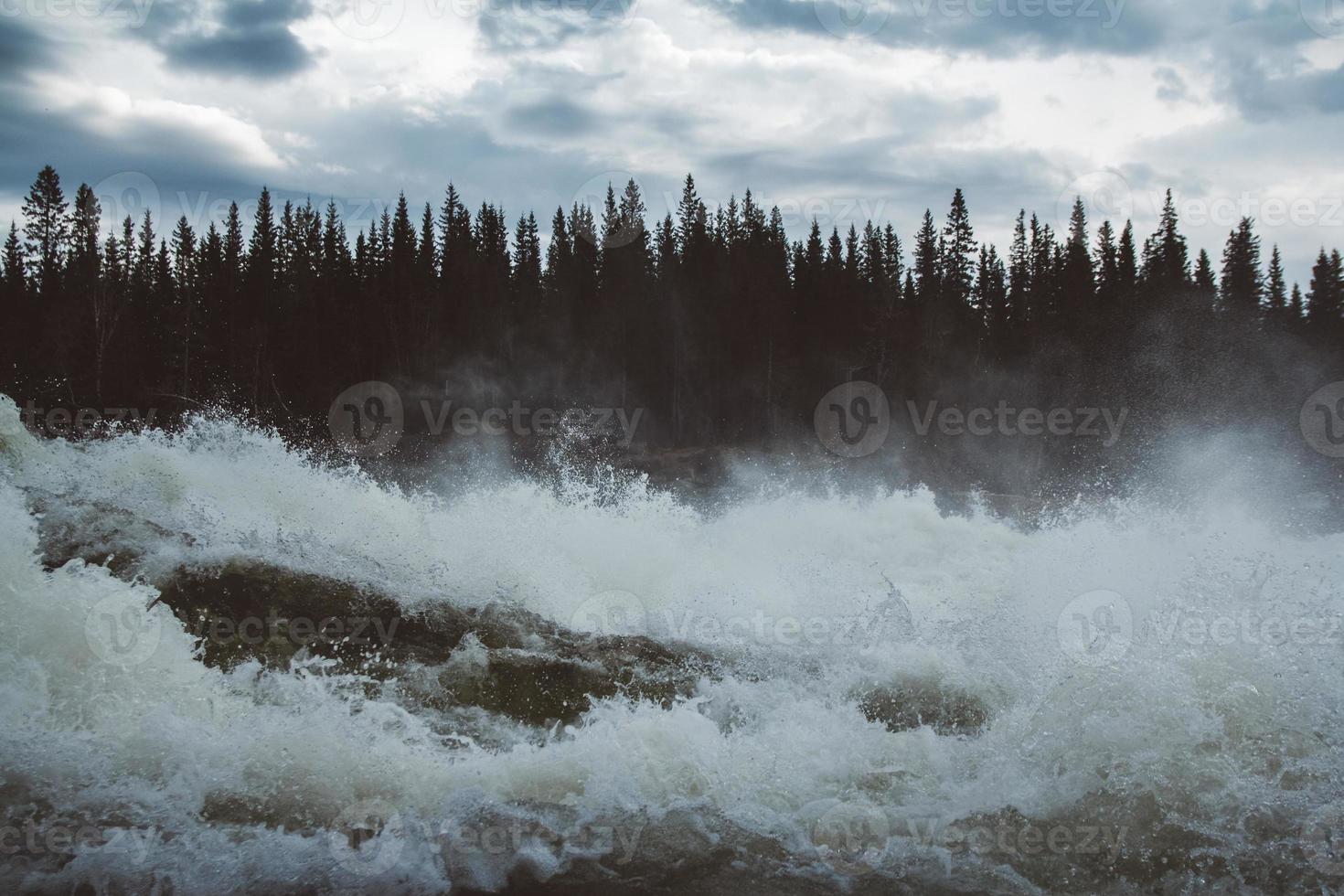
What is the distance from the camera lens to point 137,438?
364 inches

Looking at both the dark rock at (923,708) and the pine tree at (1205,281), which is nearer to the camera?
the dark rock at (923,708)

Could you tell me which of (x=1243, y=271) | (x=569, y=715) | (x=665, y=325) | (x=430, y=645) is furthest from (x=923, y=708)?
(x=1243, y=271)

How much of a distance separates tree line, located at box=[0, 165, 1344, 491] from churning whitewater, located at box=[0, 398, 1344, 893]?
113 ft

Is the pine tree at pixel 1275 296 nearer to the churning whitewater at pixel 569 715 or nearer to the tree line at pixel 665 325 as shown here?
the tree line at pixel 665 325

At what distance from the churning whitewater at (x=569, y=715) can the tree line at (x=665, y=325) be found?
3454 cm

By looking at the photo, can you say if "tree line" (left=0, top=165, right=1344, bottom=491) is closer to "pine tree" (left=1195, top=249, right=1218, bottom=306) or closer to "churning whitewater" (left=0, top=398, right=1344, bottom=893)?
"pine tree" (left=1195, top=249, right=1218, bottom=306)

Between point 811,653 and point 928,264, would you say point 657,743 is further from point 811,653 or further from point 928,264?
point 928,264

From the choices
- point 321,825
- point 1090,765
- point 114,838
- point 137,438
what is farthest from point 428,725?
point 137,438

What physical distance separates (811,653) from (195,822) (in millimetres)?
5094

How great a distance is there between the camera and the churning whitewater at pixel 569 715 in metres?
4.85

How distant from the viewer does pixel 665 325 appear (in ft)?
151

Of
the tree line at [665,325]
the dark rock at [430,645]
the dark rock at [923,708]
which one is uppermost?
the tree line at [665,325]

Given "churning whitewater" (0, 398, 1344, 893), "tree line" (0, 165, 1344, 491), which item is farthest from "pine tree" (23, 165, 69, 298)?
"churning whitewater" (0, 398, 1344, 893)

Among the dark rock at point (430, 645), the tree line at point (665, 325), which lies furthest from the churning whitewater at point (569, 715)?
the tree line at point (665, 325)
